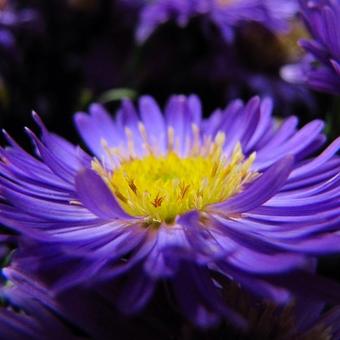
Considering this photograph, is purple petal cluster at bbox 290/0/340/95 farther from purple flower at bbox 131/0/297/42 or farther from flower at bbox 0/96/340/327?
purple flower at bbox 131/0/297/42

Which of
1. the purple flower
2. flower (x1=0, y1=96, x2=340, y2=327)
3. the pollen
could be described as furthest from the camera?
the purple flower

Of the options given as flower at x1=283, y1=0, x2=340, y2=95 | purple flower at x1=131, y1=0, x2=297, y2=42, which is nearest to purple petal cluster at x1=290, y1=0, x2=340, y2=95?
flower at x1=283, y1=0, x2=340, y2=95

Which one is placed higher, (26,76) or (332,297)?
(26,76)

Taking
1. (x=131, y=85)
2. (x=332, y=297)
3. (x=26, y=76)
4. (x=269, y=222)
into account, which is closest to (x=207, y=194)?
(x=269, y=222)

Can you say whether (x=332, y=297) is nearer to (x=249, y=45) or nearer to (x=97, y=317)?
(x=97, y=317)

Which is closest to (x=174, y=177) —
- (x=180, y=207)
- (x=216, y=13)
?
(x=180, y=207)

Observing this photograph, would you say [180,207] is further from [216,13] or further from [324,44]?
[216,13]

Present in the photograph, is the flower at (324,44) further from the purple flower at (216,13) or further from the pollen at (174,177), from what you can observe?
the purple flower at (216,13)

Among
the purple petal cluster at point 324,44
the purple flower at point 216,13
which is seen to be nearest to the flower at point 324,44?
the purple petal cluster at point 324,44
